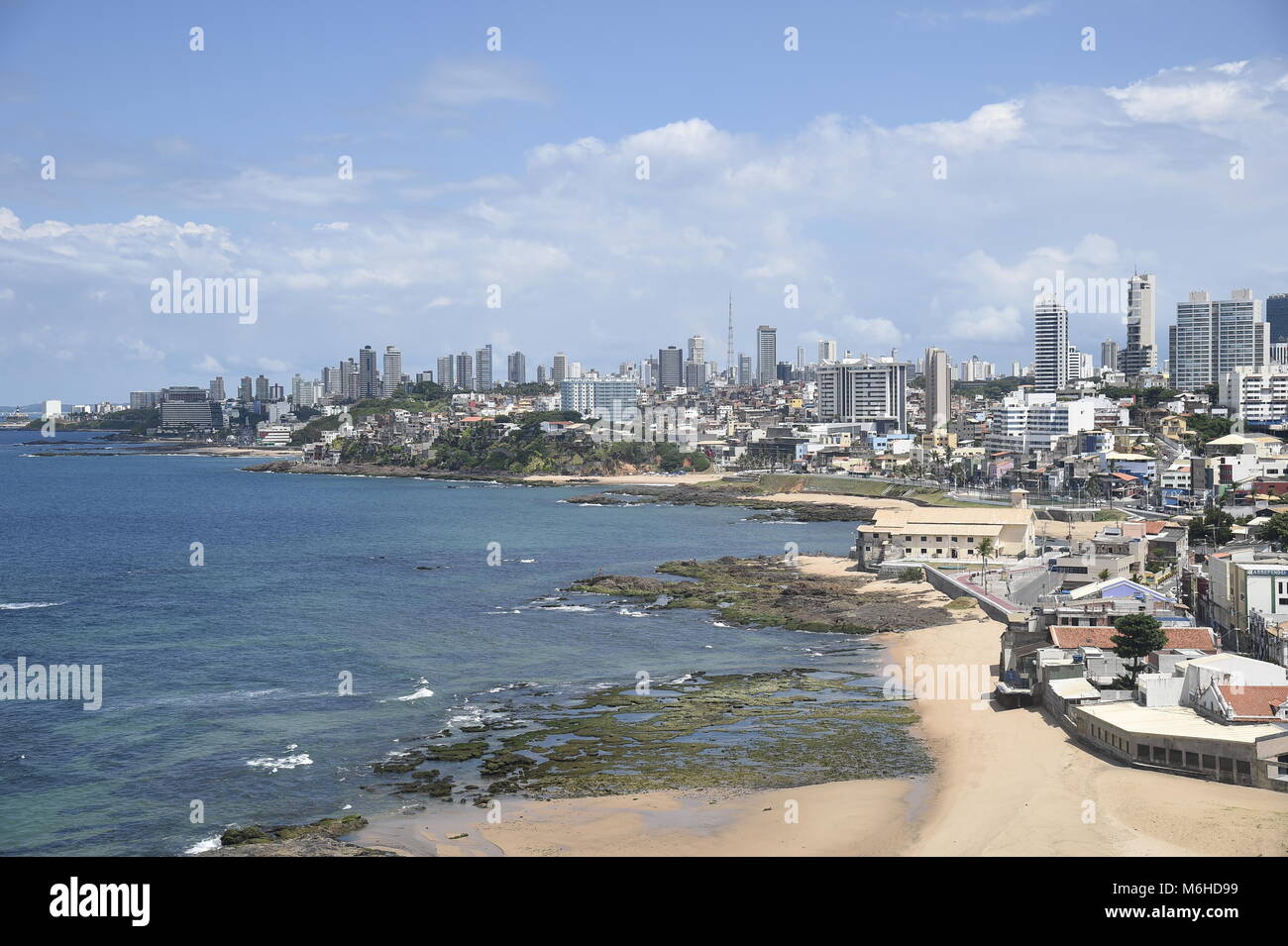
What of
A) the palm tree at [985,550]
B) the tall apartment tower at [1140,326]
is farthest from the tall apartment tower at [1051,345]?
the palm tree at [985,550]

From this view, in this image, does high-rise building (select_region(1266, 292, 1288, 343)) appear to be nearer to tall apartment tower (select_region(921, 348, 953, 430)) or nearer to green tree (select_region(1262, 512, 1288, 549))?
tall apartment tower (select_region(921, 348, 953, 430))

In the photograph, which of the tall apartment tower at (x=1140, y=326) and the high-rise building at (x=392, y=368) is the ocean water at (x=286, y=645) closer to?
the tall apartment tower at (x=1140, y=326)

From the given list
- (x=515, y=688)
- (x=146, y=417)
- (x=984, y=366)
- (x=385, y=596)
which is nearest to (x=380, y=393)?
(x=146, y=417)

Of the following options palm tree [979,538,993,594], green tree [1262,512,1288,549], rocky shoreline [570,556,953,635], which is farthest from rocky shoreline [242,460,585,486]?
green tree [1262,512,1288,549]

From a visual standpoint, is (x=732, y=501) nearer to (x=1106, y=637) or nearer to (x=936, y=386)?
(x=936, y=386)
